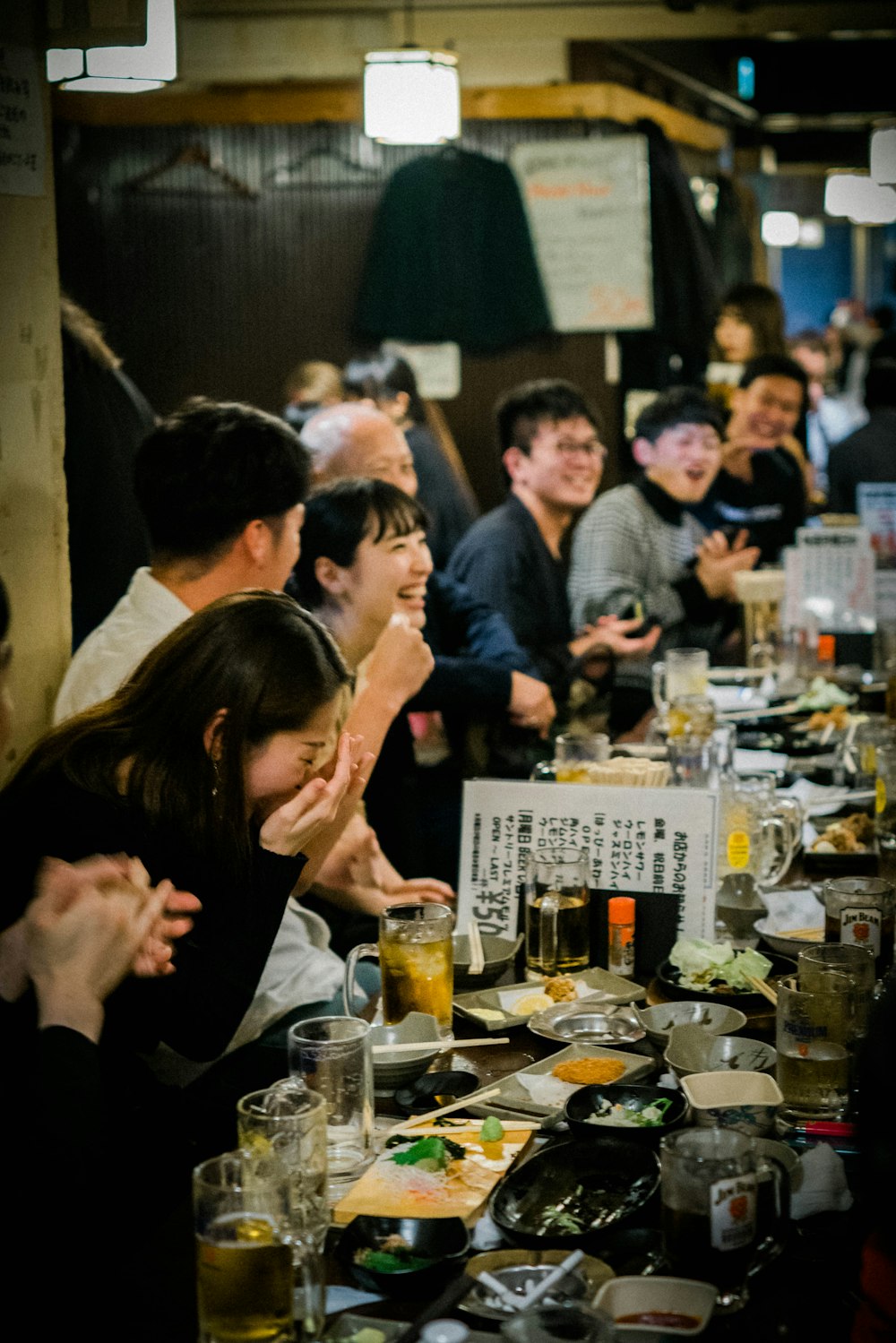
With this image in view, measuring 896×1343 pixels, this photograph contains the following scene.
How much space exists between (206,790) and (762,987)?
2.67 ft

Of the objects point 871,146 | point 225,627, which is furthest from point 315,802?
point 871,146

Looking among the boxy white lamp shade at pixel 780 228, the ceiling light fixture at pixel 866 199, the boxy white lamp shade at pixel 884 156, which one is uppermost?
the boxy white lamp shade at pixel 780 228

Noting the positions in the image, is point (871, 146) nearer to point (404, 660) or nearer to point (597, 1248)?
point (404, 660)

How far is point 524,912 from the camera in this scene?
85.1 inches

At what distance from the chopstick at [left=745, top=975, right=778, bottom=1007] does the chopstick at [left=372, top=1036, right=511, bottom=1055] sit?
0.35 m

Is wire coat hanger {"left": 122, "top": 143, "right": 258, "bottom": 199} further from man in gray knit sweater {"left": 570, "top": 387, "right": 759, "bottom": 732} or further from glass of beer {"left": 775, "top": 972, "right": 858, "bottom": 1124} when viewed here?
glass of beer {"left": 775, "top": 972, "right": 858, "bottom": 1124}

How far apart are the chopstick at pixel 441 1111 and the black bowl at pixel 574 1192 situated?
0.47 feet

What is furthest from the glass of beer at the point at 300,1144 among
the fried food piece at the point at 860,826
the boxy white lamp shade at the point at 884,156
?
the boxy white lamp shade at the point at 884,156

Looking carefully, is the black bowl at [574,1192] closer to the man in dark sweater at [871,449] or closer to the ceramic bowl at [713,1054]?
the ceramic bowl at [713,1054]

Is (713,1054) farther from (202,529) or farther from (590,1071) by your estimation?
(202,529)

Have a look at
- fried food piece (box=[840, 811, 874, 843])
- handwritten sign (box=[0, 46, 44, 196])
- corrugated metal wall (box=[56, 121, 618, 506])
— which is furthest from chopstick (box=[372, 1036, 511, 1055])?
corrugated metal wall (box=[56, 121, 618, 506])

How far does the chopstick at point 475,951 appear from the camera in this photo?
6.61 ft

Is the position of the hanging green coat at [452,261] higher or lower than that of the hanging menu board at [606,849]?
higher

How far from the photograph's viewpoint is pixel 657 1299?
3.94 feet
